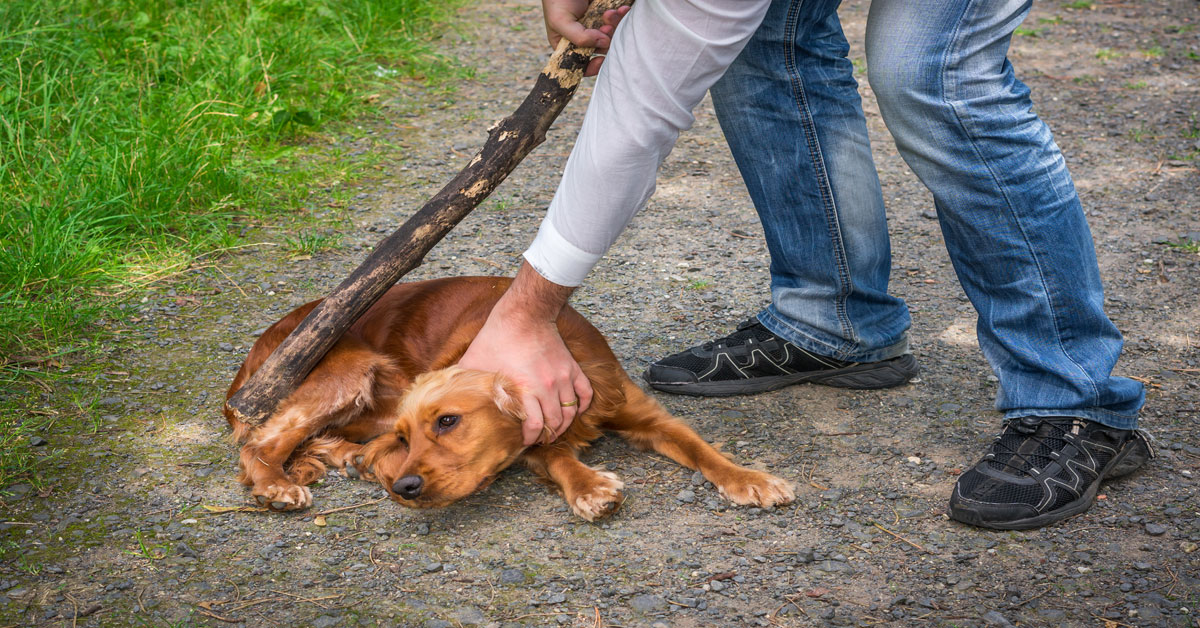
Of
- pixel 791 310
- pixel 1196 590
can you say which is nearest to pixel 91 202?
pixel 791 310

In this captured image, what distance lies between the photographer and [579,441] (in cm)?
288

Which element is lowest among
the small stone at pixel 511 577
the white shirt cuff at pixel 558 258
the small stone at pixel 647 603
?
the small stone at pixel 511 577

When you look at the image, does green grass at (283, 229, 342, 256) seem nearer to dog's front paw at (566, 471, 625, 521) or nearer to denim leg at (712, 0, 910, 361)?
denim leg at (712, 0, 910, 361)

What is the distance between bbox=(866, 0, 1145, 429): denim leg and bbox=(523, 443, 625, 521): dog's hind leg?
3.46 feet

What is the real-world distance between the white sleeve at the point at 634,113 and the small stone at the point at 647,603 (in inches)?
29.3

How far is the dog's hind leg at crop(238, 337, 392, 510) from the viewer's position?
8.89 feet

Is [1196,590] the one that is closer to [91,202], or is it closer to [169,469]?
[169,469]

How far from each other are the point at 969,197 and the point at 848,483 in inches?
33.2

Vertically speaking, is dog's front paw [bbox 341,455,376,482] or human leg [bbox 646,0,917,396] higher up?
human leg [bbox 646,0,917,396]

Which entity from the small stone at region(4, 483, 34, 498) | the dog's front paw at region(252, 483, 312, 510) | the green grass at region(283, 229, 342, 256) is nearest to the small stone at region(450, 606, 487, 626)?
the dog's front paw at region(252, 483, 312, 510)

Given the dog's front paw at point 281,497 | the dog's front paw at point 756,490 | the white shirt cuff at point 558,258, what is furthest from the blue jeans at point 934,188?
the dog's front paw at point 281,497

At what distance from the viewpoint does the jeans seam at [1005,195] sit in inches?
90.0

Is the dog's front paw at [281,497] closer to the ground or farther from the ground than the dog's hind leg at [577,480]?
closer to the ground

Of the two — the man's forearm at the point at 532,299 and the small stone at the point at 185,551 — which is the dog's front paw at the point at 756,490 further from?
the small stone at the point at 185,551
